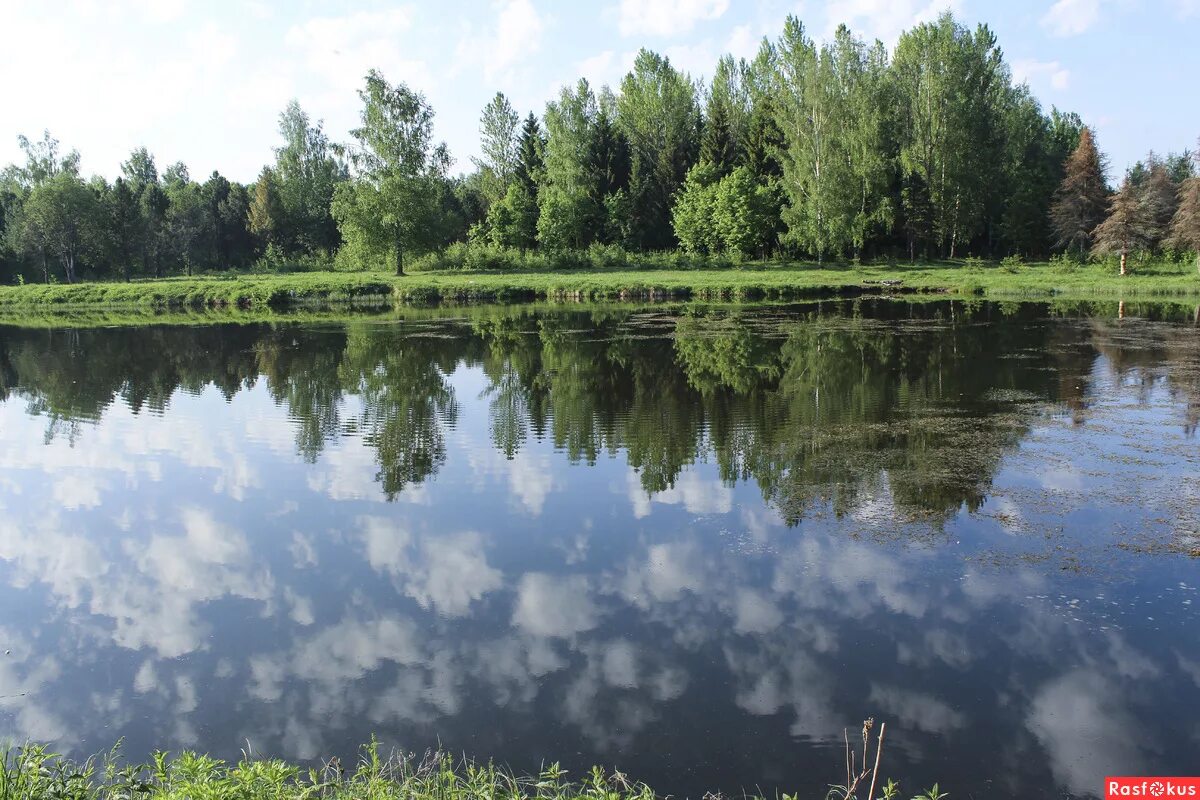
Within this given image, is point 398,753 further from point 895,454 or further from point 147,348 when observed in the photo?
point 147,348

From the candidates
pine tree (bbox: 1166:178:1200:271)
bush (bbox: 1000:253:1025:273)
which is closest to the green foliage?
pine tree (bbox: 1166:178:1200:271)

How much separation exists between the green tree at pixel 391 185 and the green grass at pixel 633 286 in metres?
2.90

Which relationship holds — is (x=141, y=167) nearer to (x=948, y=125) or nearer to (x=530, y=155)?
(x=530, y=155)

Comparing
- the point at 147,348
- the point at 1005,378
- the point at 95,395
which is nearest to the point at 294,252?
the point at 147,348

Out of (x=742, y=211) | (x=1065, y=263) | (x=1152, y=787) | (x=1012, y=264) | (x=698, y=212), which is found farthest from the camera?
(x=698, y=212)

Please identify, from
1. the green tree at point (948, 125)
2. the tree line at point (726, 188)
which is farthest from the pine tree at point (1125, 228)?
the green tree at point (948, 125)

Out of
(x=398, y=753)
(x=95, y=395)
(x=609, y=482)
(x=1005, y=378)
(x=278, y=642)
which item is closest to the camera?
(x=398, y=753)

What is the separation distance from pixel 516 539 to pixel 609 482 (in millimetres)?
2828

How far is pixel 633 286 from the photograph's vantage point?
56.6 m

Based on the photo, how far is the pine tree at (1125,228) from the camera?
168 feet

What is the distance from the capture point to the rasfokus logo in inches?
230

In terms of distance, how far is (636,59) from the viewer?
261 feet

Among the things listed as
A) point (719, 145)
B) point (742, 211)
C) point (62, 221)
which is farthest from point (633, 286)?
point (62, 221)

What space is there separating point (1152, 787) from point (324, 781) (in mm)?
5751
